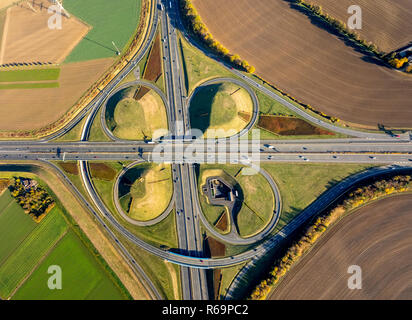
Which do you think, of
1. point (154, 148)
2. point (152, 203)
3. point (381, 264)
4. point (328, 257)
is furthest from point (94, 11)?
point (381, 264)

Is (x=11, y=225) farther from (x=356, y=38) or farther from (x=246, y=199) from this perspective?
(x=356, y=38)

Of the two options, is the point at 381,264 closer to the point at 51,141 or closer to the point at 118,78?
the point at 118,78

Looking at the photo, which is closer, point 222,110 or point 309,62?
point 222,110

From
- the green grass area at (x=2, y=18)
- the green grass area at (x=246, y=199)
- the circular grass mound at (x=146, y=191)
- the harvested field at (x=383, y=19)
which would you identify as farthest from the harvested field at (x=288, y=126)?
the green grass area at (x=2, y=18)

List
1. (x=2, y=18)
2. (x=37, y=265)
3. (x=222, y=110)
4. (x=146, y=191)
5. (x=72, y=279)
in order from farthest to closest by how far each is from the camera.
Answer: (x=2, y=18) → (x=222, y=110) → (x=146, y=191) → (x=37, y=265) → (x=72, y=279)

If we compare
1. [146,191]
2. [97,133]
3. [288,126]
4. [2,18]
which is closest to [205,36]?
[288,126]
